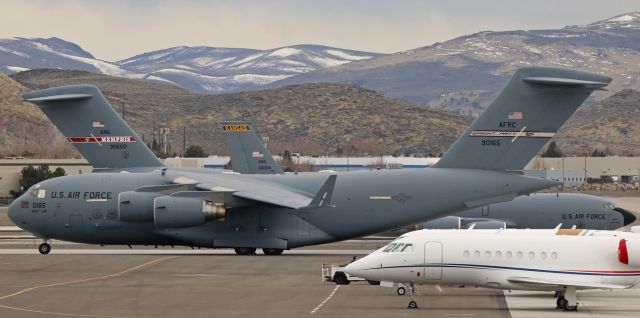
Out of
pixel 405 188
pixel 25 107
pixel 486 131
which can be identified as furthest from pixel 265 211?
pixel 25 107

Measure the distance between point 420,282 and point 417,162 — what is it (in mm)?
97266

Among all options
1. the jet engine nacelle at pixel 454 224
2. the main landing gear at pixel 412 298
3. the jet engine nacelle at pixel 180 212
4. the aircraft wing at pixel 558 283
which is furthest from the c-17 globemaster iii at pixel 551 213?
the aircraft wing at pixel 558 283

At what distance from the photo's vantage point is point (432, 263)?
33062 mm

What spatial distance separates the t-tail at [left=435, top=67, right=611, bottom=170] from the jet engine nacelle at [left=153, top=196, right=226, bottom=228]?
10.2 meters

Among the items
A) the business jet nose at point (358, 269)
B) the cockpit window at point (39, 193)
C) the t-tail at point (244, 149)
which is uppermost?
the t-tail at point (244, 149)

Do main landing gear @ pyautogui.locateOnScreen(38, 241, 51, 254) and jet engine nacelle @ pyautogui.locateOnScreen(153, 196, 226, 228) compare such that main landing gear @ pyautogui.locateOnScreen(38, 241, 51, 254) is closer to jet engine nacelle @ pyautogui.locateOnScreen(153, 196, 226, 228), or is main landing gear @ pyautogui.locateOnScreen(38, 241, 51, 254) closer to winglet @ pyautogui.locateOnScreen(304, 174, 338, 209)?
jet engine nacelle @ pyautogui.locateOnScreen(153, 196, 226, 228)

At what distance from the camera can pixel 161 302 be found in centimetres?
3431

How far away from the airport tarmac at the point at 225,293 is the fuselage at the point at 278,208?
3.35ft

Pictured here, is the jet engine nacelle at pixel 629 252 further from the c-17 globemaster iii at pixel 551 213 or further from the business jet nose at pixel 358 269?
the c-17 globemaster iii at pixel 551 213

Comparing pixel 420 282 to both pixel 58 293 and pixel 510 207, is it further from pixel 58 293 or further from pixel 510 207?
pixel 510 207

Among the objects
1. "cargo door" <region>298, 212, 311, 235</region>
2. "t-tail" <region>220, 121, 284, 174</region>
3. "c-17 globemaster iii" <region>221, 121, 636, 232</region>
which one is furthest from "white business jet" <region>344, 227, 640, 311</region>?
"t-tail" <region>220, 121, 284, 174</region>

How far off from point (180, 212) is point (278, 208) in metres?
4.00

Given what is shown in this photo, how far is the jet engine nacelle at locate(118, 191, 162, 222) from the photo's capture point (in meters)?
48.8

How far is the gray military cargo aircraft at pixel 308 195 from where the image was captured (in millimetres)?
47500
